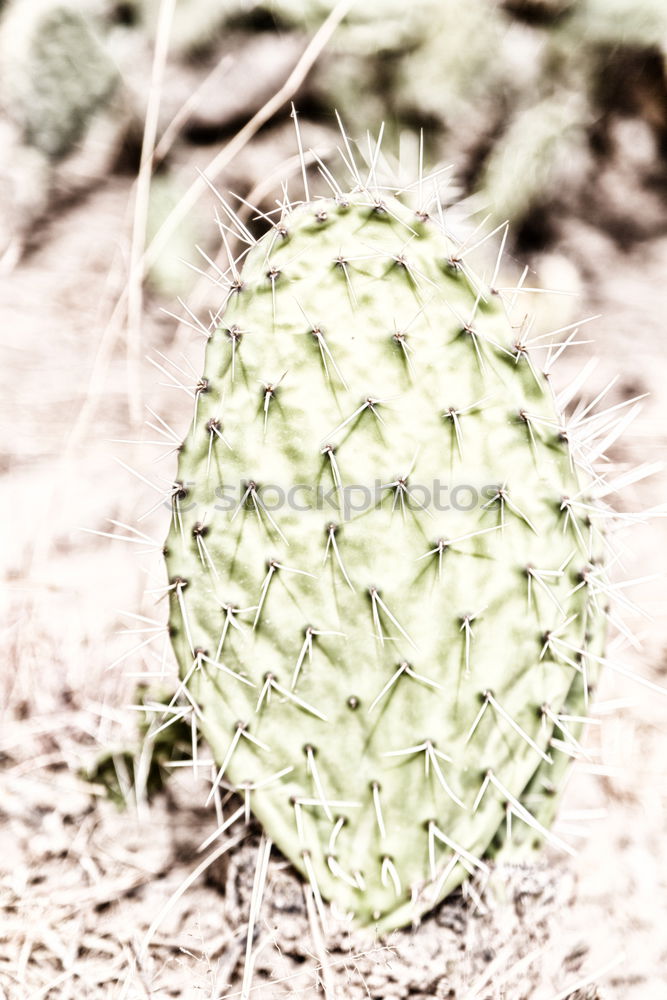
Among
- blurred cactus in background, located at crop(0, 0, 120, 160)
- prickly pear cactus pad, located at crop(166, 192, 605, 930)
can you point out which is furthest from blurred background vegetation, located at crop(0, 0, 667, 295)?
prickly pear cactus pad, located at crop(166, 192, 605, 930)

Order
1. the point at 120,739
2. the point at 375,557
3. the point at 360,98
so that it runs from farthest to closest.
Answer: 1. the point at 360,98
2. the point at 120,739
3. the point at 375,557

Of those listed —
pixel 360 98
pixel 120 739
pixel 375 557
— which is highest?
pixel 360 98

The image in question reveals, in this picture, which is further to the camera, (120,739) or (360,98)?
(360,98)

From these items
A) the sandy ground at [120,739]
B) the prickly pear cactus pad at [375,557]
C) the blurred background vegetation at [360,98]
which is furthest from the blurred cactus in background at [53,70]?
the prickly pear cactus pad at [375,557]

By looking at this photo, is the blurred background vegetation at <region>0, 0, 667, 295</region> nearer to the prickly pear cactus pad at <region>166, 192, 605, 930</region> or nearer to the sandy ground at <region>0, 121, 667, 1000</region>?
the sandy ground at <region>0, 121, 667, 1000</region>

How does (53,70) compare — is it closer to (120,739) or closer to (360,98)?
(360,98)

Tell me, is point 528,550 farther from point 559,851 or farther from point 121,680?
point 121,680

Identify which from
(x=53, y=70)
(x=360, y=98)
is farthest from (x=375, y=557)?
(x=53, y=70)

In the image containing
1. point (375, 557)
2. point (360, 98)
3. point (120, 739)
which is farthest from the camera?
point (360, 98)
